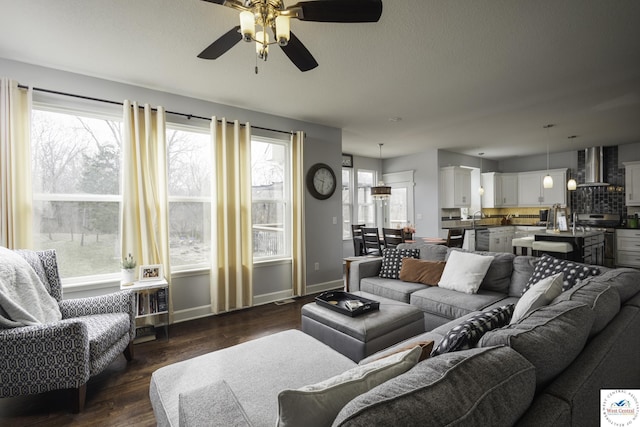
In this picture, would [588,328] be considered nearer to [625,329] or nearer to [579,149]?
[625,329]

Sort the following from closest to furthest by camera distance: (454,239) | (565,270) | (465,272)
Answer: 1. (565,270)
2. (465,272)
3. (454,239)

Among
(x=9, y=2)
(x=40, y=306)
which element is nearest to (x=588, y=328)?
(x=40, y=306)

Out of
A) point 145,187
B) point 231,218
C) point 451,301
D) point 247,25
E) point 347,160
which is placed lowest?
point 451,301

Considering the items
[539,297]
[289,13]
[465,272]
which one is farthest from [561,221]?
[289,13]

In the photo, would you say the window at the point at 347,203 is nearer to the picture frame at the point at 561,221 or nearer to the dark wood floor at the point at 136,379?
the dark wood floor at the point at 136,379

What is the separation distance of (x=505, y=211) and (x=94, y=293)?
9.58m

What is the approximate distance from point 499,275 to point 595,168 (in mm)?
5973

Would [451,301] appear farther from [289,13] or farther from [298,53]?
[289,13]

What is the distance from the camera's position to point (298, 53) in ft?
6.64

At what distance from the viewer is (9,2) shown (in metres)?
1.98

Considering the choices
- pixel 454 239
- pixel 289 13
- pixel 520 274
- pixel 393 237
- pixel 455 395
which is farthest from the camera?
pixel 393 237

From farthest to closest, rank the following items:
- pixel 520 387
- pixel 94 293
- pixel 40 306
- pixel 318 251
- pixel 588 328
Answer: pixel 318 251 → pixel 94 293 → pixel 40 306 → pixel 588 328 → pixel 520 387

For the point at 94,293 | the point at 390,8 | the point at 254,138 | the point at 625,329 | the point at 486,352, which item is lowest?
the point at 94,293

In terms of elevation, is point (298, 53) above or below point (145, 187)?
above
